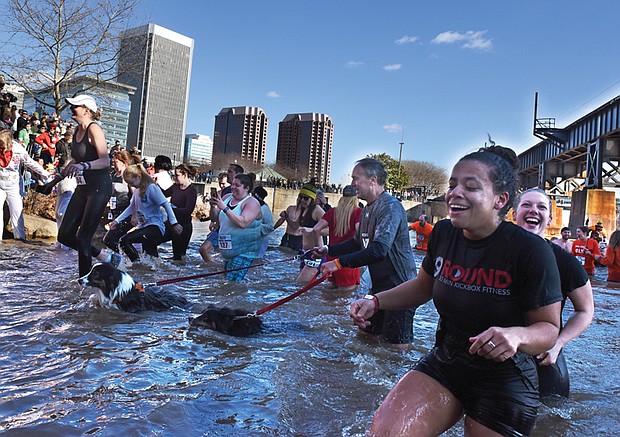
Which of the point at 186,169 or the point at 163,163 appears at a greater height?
the point at 163,163

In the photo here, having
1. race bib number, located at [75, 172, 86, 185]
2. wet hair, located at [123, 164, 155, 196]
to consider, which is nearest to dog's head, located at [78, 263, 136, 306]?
race bib number, located at [75, 172, 86, 185]

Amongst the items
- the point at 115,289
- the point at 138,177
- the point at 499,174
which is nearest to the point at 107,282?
the point at 115,289

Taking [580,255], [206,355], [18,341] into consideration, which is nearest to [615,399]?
[206,355]

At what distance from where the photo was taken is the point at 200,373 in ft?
13.1

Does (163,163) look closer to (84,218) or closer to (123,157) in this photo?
(123,157)

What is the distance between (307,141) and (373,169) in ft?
410

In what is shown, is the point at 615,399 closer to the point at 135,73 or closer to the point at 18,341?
the point at 18,341

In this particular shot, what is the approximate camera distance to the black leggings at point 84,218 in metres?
6.12

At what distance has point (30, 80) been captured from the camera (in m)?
17.7

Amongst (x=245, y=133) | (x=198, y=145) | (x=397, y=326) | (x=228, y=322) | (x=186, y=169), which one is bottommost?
(x=228, y=322)

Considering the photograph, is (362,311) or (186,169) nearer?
(362,311)

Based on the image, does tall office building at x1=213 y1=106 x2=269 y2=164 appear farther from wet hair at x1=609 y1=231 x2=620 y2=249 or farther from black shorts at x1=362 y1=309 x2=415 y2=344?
black shorts at x1=362 y1=309 x2=415 y2=344

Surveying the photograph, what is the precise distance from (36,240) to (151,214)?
422cm

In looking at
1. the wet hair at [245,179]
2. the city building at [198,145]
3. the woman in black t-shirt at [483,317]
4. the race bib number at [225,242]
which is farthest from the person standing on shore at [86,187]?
the city building at [198,145]
